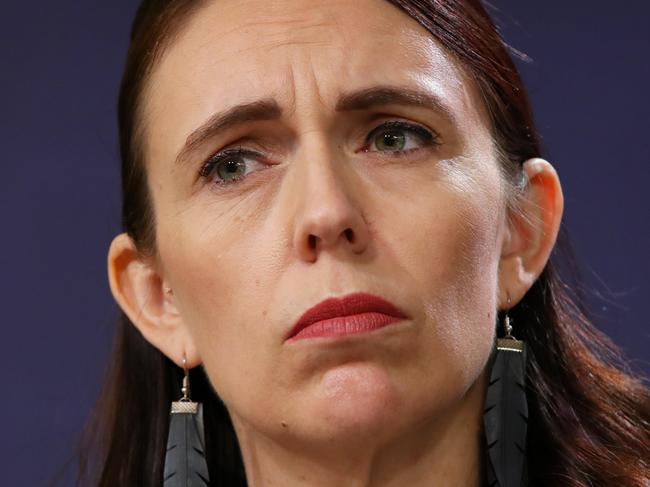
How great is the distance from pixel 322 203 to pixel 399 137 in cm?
22

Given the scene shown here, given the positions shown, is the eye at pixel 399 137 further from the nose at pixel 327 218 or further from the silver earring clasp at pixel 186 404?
the silver earring clasp at pixel 186 404

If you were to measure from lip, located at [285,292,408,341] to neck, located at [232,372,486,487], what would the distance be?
21cm


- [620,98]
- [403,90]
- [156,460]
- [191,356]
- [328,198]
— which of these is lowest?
[156,460]

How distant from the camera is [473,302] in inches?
77.9

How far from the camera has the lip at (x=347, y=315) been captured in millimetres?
1845

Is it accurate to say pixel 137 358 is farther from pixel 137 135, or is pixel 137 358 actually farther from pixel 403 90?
pixel 403 90

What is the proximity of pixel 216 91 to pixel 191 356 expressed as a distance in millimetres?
457

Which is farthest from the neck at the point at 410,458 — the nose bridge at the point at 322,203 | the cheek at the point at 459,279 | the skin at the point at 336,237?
the nose bridge at the point at 322,203

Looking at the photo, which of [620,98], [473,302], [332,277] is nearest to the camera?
[332,277]

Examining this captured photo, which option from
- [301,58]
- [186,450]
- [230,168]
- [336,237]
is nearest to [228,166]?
[230,168]

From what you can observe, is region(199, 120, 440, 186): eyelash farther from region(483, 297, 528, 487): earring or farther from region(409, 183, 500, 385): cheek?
region(483, 297, 528, 487): earring

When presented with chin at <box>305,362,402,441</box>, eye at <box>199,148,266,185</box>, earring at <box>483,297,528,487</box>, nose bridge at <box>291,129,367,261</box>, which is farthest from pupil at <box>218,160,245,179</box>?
earring at <box>483,297,528,487</box>

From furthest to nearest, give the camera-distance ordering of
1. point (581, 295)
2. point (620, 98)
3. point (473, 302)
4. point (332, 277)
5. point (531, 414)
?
point (620, 98) < point (581, 295) < point (531, 414) < point (473, 302) < point (332, 277)

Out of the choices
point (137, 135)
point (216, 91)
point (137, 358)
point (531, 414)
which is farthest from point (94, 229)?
point (531, 414)
